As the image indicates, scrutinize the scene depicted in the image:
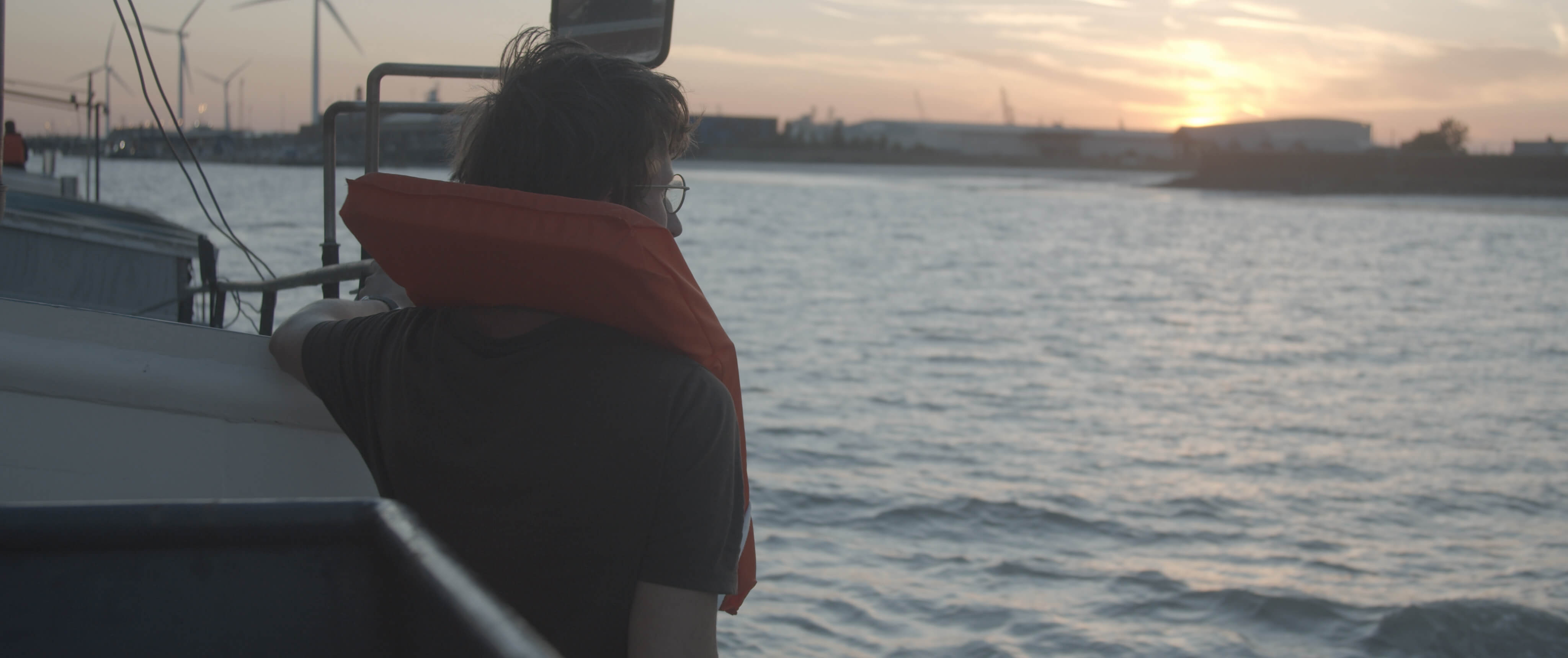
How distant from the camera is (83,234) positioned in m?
6.39

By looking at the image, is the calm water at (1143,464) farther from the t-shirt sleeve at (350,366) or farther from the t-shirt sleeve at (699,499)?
the t-shirt sleeve at (699,499)

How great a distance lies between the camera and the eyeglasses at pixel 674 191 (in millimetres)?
1340

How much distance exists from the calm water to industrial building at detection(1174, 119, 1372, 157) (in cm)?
9002

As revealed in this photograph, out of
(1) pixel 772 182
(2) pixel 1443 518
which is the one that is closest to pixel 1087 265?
(2) pixel 1443 518

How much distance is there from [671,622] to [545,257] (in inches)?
16.1

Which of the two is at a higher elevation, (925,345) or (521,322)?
(521,322)

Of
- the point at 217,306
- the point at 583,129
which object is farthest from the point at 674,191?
the point at 217,306

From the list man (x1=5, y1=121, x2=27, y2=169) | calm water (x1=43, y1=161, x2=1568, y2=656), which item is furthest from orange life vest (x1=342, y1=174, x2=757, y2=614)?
man (x1=5, y1=121, x2=27, y2=169)

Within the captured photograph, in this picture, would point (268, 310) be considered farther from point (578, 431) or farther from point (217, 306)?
point (578, 431)

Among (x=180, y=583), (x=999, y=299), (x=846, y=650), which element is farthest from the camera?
(x=999, y=299)

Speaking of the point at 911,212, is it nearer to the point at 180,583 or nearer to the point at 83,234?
the point at 83,234

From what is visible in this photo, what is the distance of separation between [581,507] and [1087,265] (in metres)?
31.6

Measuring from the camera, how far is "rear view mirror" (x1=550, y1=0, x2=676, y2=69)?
207 centimetres

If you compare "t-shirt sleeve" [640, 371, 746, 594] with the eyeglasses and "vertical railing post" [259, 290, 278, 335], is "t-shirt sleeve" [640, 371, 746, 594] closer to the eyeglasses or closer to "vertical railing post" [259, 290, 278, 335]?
the eyeglasses
